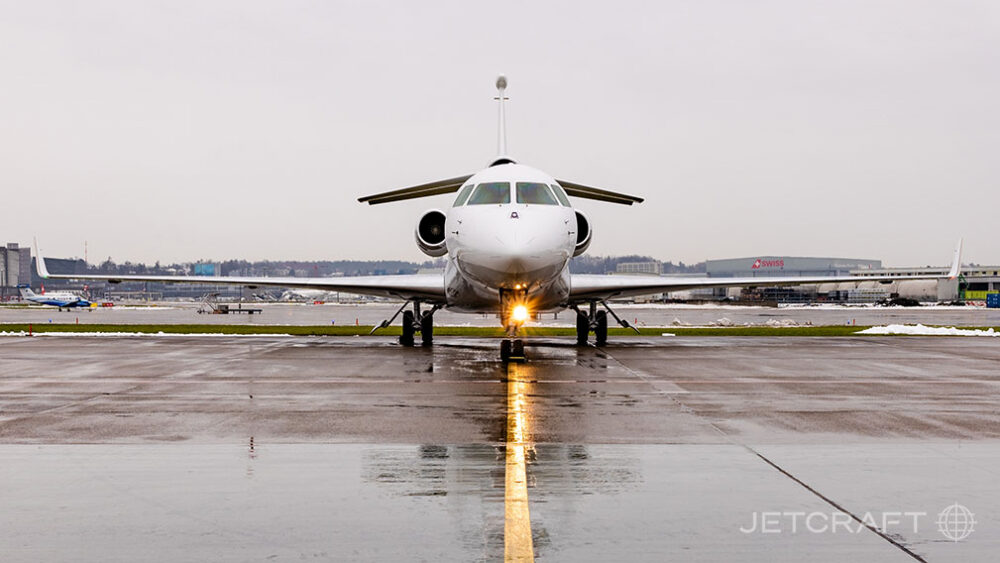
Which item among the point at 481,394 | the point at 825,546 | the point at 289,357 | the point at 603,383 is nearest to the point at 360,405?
the point at 481,394

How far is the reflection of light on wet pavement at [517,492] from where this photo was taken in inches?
169

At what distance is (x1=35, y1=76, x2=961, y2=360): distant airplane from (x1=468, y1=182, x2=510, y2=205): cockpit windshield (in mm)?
20

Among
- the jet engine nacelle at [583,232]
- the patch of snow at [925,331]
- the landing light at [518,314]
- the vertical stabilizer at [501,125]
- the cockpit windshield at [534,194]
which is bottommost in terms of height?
the patch of snow at [925,331]

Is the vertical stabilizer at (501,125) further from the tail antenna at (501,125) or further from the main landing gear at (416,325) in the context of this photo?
the main landing gear at (416,325)

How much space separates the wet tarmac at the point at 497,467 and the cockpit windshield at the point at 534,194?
3.54 metres

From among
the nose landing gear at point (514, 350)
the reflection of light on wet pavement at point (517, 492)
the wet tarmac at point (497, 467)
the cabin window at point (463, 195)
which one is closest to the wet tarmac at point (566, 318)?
the nose landing gear at point (514, 350)

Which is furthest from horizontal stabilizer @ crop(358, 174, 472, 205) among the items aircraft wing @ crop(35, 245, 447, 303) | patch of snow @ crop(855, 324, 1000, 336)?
patch of snow @ crop(855, 324, 1000, 336)

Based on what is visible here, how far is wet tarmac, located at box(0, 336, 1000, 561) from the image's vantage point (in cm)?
445

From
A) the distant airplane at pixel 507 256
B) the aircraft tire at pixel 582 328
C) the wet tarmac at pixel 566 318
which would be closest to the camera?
the distant airplane at pixel 507 256

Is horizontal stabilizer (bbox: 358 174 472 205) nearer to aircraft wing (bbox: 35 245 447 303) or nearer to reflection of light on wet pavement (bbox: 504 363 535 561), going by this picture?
aircraft wing (bbox: 35 245 447 303)

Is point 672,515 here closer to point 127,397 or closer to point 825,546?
point 825,546

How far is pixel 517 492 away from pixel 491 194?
10247 millimetres

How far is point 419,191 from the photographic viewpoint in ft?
66.4

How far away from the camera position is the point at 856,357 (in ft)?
58.1
